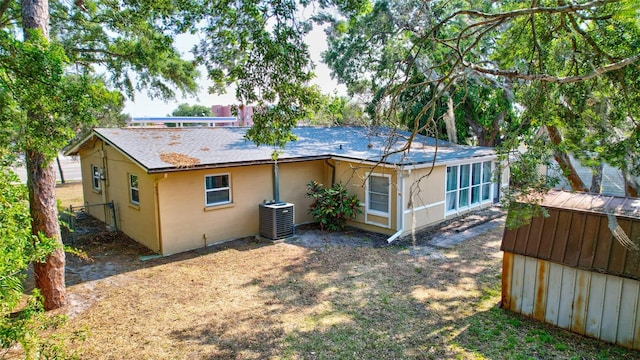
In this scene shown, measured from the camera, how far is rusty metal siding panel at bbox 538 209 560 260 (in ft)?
22.1

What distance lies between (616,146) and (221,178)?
30.9ft

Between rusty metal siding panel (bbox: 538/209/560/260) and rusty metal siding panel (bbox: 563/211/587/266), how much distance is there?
241mm

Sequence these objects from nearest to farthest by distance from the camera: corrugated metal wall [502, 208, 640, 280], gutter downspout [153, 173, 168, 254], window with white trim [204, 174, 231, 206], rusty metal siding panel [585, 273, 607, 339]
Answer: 1. corrugated metal wall [502, 208, 640, 280]
2. rusty metal siding panel [585, 273, 607, 339]
3. gutter downspout [153, 173, 168, 254]
4. window with white trim [204, 174, 231, 206]

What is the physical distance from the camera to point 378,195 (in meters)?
12.7

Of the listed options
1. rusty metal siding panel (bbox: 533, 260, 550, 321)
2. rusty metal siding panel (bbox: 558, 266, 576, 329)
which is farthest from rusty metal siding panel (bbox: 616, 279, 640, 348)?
rusty metal siding panel (bbox: 533, 260, 550, 321)

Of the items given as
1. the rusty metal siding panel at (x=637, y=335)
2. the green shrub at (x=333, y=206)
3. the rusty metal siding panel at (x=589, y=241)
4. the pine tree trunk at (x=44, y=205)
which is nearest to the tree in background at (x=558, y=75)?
the rusty metal siding panel at (x=589, y=241)

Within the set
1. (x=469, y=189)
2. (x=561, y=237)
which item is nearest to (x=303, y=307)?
(x=561, y=237)

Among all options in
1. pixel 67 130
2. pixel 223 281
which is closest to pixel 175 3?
pixel 67 130

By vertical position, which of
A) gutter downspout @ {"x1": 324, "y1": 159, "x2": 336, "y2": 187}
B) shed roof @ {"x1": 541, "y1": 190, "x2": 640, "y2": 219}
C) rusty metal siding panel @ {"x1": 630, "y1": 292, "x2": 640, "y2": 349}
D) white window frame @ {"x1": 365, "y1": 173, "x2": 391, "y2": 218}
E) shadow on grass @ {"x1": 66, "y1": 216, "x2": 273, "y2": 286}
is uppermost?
shed roof @ {"x1": 541, "y1": 190, "x2": 640, "y2": 219}

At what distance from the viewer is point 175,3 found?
6324 millimetres

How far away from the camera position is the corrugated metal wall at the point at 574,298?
6.02 meters

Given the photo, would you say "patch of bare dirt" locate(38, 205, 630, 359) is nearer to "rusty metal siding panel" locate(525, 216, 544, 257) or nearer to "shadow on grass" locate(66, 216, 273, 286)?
"shadow on grass" locate(66, 216, 273, 286)

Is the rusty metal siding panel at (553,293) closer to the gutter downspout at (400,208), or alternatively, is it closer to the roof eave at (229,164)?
the gutter downspout at (400,208)

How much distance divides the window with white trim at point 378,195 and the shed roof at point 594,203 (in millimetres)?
5389
